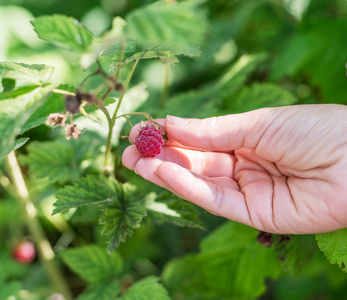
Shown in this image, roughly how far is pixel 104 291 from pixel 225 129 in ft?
2.59

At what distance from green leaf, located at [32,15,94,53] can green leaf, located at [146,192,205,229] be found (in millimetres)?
591

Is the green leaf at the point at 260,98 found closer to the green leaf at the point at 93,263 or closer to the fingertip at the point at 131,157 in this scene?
the fingertip at the point at 131,157

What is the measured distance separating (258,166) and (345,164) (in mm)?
340

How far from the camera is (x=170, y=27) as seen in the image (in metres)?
0.69

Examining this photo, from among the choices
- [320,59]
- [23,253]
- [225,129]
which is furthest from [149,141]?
[320,59]

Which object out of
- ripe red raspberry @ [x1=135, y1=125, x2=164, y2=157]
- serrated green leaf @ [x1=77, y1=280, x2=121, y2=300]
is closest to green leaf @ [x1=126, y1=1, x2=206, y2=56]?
ripe red raspberry @ [x1=135, y1=125, x2=164, y2=157]

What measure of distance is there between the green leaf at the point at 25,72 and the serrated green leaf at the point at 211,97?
0.77 metres

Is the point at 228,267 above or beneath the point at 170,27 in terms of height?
beneath

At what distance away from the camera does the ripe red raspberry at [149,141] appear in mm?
1148

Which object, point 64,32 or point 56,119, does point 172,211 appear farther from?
point 64,32

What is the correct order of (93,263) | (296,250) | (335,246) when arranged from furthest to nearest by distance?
(93,263)
(296,250)
(335,246)

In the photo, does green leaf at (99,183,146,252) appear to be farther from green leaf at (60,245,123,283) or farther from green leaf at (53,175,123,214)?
green leaf at (60,245,123,283)

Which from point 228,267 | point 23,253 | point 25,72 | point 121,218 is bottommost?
point 23,253

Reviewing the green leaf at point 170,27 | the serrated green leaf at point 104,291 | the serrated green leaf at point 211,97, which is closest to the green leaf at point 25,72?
the green leaf at point 170,27
